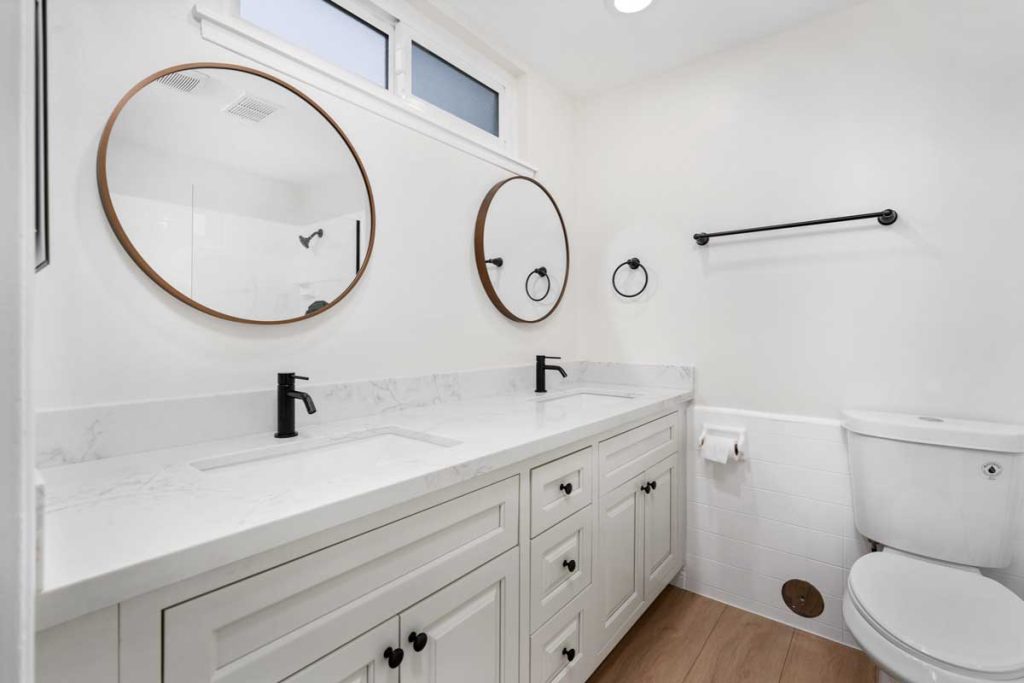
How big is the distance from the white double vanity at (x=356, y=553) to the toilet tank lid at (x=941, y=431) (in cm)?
80

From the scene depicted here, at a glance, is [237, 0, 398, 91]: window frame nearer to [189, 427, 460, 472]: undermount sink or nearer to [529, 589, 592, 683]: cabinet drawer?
[189, 427, 460, 472]: undermount sink

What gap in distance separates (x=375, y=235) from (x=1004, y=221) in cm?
205

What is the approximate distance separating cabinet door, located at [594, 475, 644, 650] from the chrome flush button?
1006 mm

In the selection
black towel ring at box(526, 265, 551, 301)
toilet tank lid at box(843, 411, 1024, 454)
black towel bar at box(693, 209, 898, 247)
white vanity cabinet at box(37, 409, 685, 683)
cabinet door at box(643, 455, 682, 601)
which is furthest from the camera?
black towel ring at box(526, 265, 551, 301)

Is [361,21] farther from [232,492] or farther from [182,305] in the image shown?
[232,492]

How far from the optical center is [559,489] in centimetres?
128

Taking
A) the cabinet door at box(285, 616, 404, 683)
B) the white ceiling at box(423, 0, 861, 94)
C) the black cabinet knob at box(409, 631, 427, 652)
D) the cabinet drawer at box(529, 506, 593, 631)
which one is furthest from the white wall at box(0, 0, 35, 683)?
the white ceiling at box(423, 0, 861, 94)

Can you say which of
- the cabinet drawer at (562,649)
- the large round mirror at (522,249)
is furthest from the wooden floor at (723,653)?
the large round mirror at (522,249)

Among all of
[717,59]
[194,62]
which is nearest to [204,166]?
[194,62]

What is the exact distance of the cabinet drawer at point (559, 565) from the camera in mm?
1189

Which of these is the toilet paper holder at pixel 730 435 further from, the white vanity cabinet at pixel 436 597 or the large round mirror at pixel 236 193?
the large round mirror at pixel 236 193

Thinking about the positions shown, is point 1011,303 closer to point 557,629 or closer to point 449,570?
point 557,629

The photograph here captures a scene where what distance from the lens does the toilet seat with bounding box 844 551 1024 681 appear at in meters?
0.99

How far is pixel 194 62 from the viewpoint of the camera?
112 centimetres
